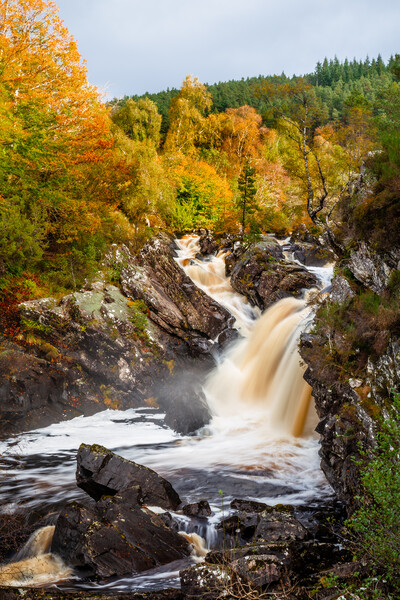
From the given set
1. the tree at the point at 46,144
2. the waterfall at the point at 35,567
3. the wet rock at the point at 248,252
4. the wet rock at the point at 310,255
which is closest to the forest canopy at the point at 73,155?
the tree at the point at 46,144

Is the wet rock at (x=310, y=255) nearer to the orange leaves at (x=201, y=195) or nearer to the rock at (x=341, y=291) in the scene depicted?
A: the orange leaves at (x=201, y=195)

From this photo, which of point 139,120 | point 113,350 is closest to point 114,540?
point 113,350

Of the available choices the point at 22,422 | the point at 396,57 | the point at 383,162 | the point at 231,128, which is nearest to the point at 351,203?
the point at 383,162

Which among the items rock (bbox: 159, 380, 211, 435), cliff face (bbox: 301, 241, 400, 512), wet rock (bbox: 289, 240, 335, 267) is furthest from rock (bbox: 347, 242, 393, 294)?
wet rock (bbox: 289, 240, 335, 267)

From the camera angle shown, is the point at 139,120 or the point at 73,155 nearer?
the point at 73,155

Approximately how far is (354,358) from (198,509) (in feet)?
14.6

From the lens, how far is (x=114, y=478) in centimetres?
831

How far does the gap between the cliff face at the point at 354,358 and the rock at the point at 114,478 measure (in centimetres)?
356

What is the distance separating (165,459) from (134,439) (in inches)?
71.7

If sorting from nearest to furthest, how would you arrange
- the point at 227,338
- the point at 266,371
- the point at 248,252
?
the point at 266,371
the point at 227,338
the point at 248,252

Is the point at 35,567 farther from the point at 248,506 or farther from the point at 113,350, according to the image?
the point at 113,350

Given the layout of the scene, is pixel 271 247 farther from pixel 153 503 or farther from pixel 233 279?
pixel 153 503

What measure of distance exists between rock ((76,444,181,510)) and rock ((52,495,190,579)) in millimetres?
717

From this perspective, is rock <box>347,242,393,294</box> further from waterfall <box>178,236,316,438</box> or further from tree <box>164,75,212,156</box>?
tree <box>164,75,212,156</box>
